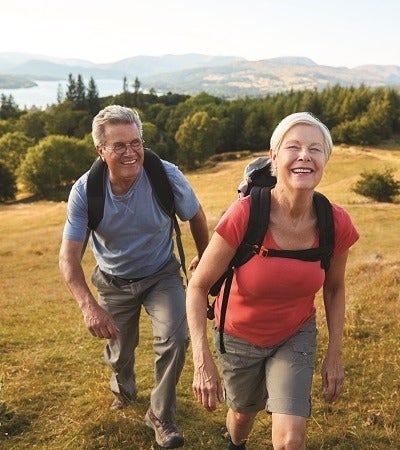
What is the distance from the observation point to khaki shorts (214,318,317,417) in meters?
3.72

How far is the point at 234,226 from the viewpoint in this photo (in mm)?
3467

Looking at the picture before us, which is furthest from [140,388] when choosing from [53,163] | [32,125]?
[32,125]

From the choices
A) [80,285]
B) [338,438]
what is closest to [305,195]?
[80,285]

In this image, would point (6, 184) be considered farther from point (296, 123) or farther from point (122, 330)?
point (296, 123)

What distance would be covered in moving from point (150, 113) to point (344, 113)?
38984 millimetres

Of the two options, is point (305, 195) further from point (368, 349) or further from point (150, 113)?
point (150, 113)

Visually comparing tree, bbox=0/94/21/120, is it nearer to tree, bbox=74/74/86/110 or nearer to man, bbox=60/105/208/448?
tree, bbox=74/74/86/110

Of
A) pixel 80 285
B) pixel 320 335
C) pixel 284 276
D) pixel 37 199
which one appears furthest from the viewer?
pixel 37 199

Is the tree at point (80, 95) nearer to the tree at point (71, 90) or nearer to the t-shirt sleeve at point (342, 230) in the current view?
the tree at point (71, 90)

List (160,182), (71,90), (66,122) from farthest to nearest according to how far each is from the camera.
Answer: (71,90), (66,122), (160,182)

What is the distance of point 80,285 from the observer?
4.59m

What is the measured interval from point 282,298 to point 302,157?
0.99m

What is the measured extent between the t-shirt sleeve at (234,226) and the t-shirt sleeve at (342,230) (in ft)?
2.21

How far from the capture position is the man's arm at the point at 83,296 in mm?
4453
